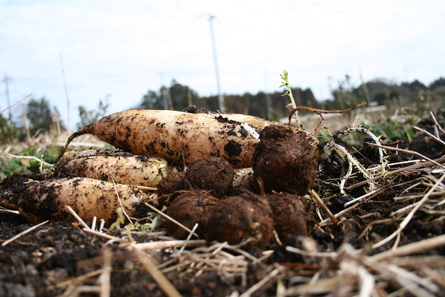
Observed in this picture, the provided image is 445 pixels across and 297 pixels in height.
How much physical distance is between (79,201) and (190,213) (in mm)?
1172

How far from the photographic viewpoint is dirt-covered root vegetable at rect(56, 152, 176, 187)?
298cm

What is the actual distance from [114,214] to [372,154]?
2609 mm

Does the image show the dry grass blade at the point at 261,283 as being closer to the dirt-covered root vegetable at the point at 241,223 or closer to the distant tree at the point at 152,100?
the dirt-covered root vegetable at the point at 241,223

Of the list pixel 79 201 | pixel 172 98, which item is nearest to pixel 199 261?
pixel 79 201

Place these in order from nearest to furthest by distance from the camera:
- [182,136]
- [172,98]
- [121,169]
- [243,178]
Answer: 1. [243,178]
2. [121,169]
3. [182,136]
4. [172,98]

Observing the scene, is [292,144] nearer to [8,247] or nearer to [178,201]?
[178,201]

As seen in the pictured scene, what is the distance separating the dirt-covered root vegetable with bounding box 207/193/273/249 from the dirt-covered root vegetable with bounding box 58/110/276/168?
1.23 m

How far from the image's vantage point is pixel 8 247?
1829 millimetres

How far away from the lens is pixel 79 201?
2592mm

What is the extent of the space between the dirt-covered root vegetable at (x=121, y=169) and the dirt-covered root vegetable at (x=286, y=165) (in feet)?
3.69

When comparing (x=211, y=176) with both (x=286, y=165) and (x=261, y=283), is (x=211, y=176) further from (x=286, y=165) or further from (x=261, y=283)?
(x=261, y=283)

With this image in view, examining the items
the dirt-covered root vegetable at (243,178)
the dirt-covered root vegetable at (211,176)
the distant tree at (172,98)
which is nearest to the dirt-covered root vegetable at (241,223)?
the dirt-covered root vegetable at (211,176)


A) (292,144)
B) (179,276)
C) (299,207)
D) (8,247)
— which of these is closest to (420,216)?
(299,207)

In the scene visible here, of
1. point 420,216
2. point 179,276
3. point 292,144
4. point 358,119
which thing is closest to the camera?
point 179,276
